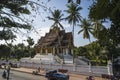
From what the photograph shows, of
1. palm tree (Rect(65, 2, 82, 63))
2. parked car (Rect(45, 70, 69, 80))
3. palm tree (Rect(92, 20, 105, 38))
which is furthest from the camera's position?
palm tree (Rect(65, 2, 82, 63))

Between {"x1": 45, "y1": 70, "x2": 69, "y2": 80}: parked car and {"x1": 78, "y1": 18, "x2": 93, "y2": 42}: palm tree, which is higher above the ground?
{"x1": 78, "y1": 18, "x2": 93, "y2": 42}: palm tree

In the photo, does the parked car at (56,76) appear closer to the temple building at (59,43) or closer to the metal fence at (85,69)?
the metal fence at (85,69)

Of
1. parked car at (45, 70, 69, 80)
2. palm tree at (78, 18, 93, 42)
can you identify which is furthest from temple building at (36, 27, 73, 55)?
parked car at (45, 70, 69, 80)

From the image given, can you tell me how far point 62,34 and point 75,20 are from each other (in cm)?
797

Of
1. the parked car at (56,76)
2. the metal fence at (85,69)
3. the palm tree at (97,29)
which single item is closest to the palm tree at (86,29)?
the palm tree at (97,29)

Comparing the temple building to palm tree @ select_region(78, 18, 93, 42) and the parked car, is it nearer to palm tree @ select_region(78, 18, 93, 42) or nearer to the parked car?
palm tree @ select_region(78, 18, 93, 42)

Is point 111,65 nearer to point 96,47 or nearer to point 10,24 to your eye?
point 96,47

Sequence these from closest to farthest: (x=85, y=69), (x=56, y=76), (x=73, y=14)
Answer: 1. (x=56, y=76)
2. (x=85, y=69)
3. (x=73, y=14)

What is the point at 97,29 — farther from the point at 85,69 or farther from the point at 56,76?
the point at 56,76

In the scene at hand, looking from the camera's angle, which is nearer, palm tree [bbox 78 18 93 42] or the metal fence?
the metal fence

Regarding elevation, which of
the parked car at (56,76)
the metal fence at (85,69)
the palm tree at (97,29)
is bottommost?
the parked car at (56,76)

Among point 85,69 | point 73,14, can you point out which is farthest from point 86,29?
point 85,69

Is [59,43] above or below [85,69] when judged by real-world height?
above

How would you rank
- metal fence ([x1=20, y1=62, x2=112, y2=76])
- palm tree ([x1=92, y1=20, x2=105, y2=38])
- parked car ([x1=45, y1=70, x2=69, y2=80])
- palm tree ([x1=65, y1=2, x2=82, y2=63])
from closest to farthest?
1. palm tree ([x1=92, y1=20, x2=105, y2=38])
2. parked car ([x1=45, y1=70, x2=69, y2=80])
3. metal fence ([x1=20, y1=62, x2=112, y2=76])
4. palm tree ([x1=65, y1=2, x2=82, y2=63])
